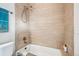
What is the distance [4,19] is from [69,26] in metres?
0.92

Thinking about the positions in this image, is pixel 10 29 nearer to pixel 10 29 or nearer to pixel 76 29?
pixel 10 29

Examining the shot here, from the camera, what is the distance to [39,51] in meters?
1.66

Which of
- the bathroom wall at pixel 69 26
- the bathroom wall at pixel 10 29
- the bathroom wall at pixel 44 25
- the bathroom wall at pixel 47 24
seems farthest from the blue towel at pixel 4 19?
the bathroom wall at pixel 69 26

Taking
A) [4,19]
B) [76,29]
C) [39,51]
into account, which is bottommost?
[39,51]

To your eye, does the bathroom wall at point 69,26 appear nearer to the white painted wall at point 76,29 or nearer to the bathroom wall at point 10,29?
the white painted wall at point 76,29

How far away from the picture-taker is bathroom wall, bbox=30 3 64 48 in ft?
5.44

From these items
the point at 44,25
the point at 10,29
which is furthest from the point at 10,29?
the point at 44,25

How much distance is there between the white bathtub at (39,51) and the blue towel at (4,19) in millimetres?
393

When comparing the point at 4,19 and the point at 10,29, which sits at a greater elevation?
the point at 4,19

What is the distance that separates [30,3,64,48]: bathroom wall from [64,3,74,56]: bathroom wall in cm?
6

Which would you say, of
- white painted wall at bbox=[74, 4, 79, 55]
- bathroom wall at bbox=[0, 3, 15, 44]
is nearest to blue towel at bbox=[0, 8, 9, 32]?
bathroom wall at bbox=[0, 3, 15, 44]

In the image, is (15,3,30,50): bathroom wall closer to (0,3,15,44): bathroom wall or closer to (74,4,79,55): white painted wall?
(0,3,15,44): bathroom wall

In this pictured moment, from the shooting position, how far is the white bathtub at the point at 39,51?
64.5 inches

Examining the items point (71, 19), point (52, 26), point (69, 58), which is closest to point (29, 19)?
point (52, 26)
